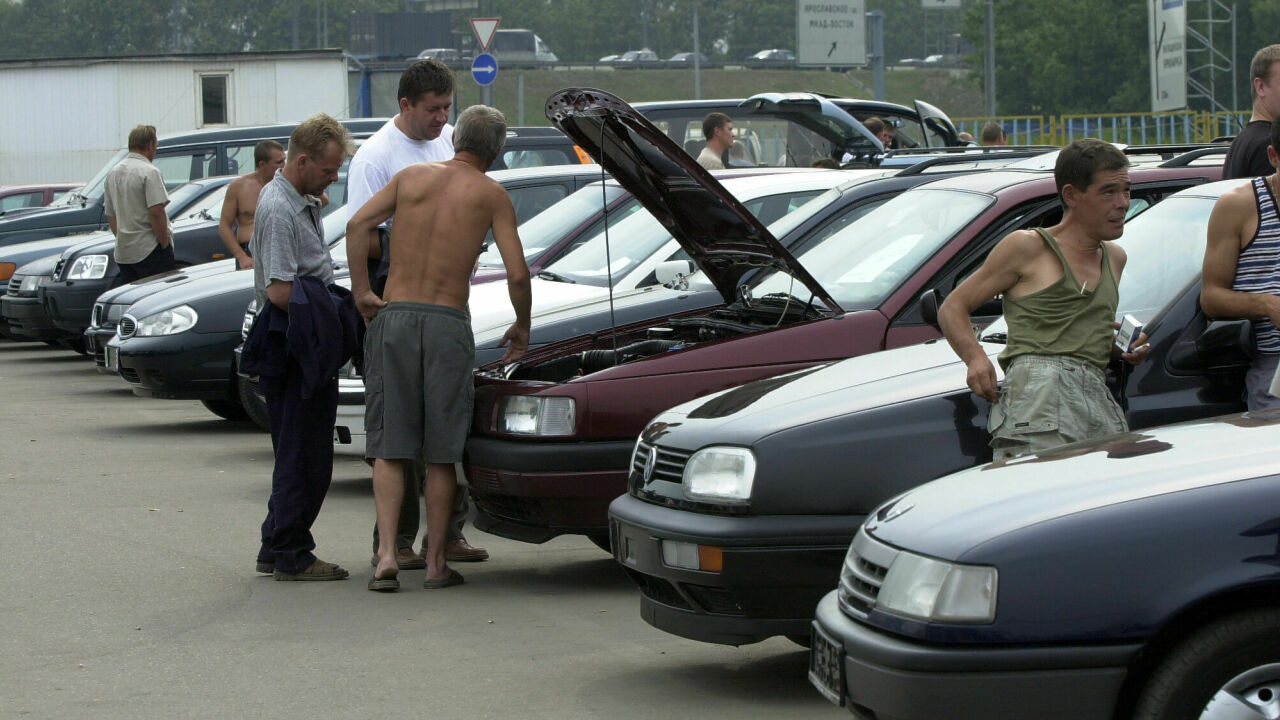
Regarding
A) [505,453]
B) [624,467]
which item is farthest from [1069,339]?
[505,453]

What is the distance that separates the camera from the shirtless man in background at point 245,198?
1261cm

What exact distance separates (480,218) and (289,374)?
3.49ft

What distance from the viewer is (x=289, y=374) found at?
22.9ft

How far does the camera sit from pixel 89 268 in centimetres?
1542

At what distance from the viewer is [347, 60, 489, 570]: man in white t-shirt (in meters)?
7.24

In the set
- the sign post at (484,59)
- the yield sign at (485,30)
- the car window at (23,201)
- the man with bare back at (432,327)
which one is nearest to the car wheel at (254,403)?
the man with bare back at (432,327)

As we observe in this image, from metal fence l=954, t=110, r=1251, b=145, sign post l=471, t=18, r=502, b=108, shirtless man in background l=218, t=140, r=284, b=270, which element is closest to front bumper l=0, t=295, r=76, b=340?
shirtless man in background l=218, t=140, r=284, b=270

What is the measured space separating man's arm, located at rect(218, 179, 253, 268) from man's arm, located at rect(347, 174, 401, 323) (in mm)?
5725

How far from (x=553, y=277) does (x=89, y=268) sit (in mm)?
7400

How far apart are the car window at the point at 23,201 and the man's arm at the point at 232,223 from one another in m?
12.3

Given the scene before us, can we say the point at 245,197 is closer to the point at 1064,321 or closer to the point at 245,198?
the point at 245,198

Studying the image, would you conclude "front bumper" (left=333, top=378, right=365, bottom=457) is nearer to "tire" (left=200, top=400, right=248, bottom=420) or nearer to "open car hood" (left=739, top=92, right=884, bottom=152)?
"tire" (left=200, top=400, right=248, bottom=420)

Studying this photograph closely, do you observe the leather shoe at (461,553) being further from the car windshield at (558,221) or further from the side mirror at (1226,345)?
the side mirror at (1226,345)

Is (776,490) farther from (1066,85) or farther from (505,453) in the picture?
(1066,85)
